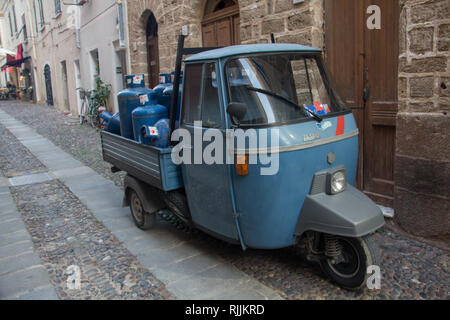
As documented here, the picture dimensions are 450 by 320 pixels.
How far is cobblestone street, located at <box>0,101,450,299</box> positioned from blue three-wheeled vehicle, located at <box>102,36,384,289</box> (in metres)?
0.34

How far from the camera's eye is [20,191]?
6484mm

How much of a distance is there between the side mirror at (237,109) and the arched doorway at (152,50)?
782 centimetres

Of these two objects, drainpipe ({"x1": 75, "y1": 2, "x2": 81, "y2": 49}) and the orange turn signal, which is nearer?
the orange turn signal

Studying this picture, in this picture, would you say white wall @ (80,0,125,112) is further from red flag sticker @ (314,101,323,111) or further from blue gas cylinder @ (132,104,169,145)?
red flag sticker @ (314,101,323,111)

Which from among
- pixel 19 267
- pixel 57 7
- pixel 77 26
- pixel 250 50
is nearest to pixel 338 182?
pixel 250 50

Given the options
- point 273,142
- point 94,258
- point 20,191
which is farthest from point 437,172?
point 20,191

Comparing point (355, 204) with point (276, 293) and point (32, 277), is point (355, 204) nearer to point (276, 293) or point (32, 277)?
point (276, 293)

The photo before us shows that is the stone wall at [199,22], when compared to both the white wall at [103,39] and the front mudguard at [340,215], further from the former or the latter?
the front mudguard at [340,215]

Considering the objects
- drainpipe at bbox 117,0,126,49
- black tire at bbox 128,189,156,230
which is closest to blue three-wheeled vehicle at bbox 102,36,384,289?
black tire at bbox 128,189,156,230

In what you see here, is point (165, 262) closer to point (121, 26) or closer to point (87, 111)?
point (121, 26)

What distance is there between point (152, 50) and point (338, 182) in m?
8.41

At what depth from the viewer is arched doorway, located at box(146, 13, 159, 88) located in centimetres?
1018

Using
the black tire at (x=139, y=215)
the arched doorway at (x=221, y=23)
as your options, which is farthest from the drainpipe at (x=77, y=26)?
the black tire at (x=139, y=215)

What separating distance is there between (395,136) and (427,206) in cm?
83
